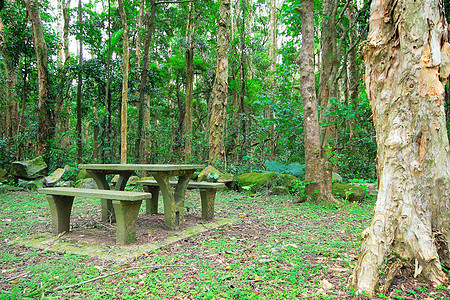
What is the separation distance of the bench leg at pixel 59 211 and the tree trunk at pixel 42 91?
6.78 m

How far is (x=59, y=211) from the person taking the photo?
12.2 feet

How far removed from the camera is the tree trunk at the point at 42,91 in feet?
31.1

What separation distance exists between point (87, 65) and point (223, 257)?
980 centimetres

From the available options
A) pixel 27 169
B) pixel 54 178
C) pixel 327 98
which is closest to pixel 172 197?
pixel 327 98

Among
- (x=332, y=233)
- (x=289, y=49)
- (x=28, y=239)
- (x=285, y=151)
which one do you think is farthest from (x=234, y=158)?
(x=28, y=239)

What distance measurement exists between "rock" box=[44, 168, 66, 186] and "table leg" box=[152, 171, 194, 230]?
605 centimetres

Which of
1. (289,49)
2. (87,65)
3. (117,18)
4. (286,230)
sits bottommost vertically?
(286,230)

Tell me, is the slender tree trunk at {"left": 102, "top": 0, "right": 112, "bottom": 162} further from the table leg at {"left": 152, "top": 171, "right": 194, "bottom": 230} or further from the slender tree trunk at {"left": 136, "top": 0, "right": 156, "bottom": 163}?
the table leg at {"left": 152, "top": 171, "right": 194, "bottom": 230}

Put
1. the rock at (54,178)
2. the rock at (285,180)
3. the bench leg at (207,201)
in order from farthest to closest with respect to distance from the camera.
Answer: the rock at (54,178) → the rock at (285,180) → the bench leg at (207,201)

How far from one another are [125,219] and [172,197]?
77cm

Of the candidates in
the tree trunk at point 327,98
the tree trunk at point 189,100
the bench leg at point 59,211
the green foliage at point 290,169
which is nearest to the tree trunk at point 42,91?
the tree trunk at point 189,100

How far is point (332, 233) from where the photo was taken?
3.78m

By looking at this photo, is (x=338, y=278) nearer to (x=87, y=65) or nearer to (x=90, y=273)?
(x=90, y=273)

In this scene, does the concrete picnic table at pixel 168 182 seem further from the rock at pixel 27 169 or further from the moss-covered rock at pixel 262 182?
the rock at pixel 27 169
